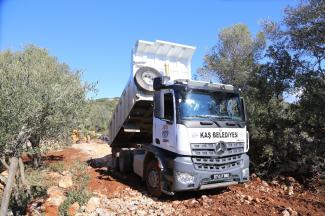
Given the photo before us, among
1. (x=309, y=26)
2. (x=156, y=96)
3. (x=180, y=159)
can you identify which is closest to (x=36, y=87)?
(x=156, y=96)

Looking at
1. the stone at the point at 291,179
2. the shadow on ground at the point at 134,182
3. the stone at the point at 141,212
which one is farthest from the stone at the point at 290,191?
the stone at the point at 141,212

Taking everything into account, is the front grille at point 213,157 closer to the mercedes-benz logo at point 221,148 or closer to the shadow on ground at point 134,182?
the mercedes-benz logo at point 221,148

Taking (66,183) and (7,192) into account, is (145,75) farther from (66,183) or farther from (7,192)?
(7,192)

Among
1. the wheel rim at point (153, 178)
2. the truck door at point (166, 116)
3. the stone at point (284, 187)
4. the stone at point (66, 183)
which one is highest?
the truck door at point (166, 116)

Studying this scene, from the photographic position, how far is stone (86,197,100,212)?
29.3 ft

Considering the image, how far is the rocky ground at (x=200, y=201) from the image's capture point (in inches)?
330

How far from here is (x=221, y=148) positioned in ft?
29.8

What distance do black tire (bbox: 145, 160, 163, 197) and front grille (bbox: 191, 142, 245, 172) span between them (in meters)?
1.18

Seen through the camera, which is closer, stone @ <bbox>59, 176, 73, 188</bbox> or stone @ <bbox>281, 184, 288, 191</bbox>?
stone @ <bbox>281, 184, 288, 191</bbox>

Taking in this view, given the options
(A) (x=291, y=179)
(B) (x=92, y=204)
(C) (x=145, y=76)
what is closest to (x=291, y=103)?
(A) (x=291, y=179)

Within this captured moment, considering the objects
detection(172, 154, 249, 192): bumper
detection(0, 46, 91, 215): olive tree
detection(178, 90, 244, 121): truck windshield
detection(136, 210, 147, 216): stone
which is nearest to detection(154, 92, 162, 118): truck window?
detection(178, 90, 244, 121): truck windshield

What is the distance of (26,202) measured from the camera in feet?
36.0

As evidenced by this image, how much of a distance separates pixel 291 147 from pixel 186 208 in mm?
4394

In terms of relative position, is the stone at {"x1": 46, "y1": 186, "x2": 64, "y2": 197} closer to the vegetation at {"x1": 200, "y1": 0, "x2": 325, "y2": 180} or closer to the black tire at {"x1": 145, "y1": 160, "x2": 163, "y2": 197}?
the black tire at {"x1": 145, "y1": 160, "x2": 163, "y2": 197}
